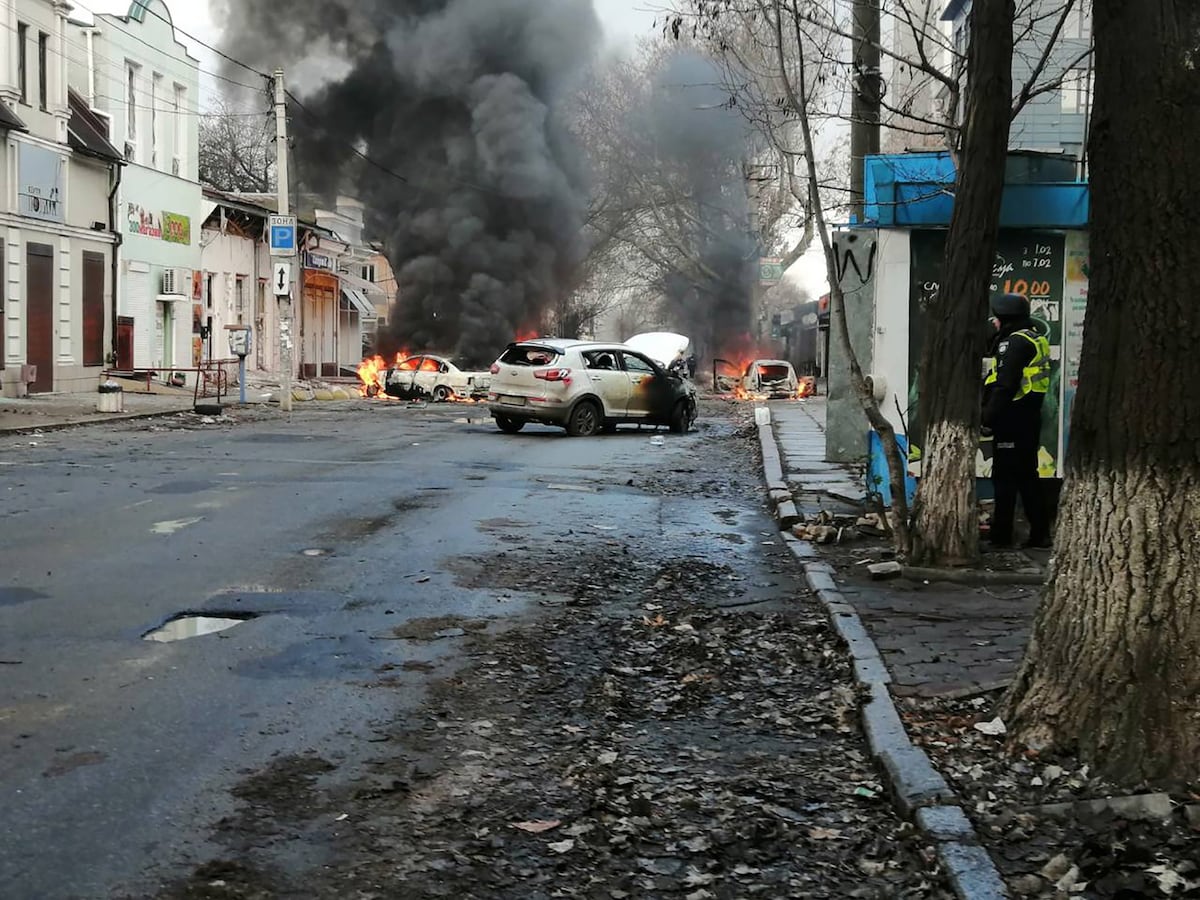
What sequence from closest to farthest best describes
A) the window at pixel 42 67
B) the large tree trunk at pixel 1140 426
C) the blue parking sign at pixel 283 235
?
the large tree trunk at pixel 1140 426 < the blue parking sign at pixel 283 235 < the window at pixel 42 67

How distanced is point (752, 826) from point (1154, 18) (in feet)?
10.0

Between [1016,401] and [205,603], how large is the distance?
18.2 ft

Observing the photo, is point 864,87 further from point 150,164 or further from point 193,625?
point 150,164

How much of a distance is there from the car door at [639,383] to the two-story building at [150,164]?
1317 centimetres

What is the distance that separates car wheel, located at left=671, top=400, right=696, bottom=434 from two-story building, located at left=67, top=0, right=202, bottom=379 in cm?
1348

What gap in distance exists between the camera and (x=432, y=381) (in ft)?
114

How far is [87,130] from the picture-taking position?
100ft

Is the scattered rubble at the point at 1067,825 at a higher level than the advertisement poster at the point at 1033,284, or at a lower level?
lower

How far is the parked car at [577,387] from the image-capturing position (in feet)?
71.3

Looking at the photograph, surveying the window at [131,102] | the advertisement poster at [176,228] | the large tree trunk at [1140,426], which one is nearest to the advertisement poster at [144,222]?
the advertisement poster at [176,228]

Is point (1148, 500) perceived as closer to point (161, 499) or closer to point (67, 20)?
point (161, 499)

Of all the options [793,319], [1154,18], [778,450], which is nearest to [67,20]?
[778,450]

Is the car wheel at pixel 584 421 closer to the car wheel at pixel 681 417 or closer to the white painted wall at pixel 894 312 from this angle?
the car wheel at pixel 681 417

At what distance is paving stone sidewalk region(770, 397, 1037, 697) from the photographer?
6.16 m
